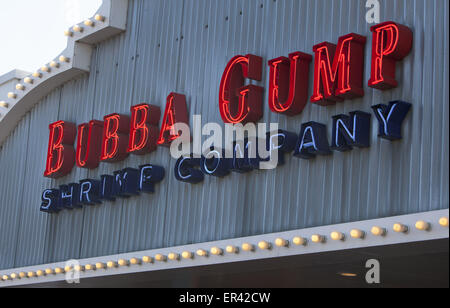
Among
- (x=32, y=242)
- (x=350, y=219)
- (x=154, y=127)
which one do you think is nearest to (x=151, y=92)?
(x=154, y=127)

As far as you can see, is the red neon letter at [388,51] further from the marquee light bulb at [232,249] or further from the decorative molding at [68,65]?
the decorative molding at [68,65]

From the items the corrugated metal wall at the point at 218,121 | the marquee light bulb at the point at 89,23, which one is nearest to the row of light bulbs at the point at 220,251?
the corrugated metal wall at the point at 218,121

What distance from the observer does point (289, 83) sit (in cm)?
1194

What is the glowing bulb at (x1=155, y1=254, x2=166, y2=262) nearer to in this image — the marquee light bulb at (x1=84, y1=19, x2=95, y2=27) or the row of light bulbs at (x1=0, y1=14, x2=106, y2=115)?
the row of light bulbs at (x1=0, y1=14, x2=106, y2=115)

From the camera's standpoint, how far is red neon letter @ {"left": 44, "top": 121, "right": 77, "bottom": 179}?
16344mm

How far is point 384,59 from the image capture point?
34.3ft

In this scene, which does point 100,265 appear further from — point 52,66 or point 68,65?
point 52,66

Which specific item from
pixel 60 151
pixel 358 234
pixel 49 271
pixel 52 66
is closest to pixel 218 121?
pixel 358 234

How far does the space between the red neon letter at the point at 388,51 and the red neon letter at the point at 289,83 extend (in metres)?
1.37

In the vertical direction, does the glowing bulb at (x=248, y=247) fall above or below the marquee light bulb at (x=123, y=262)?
above

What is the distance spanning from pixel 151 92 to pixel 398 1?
548 cm

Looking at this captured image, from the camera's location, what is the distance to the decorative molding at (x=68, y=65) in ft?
52.9

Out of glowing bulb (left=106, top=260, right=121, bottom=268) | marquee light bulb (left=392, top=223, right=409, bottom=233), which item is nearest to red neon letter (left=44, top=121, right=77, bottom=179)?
glowing bulb (left=106, top=260, right=121, bottom=268)

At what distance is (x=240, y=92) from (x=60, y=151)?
5183 millimetres
